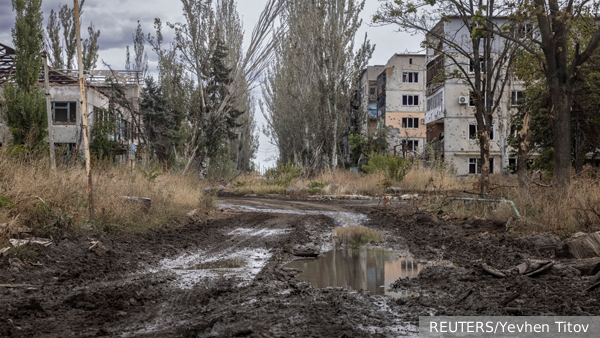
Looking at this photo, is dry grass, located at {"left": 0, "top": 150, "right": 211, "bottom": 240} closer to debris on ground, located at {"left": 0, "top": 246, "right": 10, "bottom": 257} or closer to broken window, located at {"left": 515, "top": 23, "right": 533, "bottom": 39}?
debris on ground, located at {"left": 0, "top": 246, "right": 10, "bottom": 257}

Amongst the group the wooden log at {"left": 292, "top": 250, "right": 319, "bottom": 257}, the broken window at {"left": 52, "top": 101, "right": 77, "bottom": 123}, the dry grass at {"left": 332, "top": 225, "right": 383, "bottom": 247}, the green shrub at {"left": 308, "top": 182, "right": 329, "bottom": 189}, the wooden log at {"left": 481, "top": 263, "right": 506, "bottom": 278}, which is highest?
the broken window at {"left": 52, "top": 101, "right": 77, "bottom": 123}

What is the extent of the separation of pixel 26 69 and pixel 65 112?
9823 millimetres

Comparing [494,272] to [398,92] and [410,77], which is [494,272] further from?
[410,77]

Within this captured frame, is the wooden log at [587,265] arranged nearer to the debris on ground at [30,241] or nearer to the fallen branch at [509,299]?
the fallen branch at [509,299]

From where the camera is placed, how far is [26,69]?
83.5ft

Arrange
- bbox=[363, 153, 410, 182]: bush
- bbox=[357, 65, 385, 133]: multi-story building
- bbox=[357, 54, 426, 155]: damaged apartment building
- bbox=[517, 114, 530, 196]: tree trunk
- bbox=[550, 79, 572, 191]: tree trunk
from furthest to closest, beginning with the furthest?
bbox=[357, 65, 385, 133]: multi-story building, bbox=[357, 54, 426, 155]: damaged apartment building, bbox=[363, 153, 410, 182]: bush, bbox=[517, 114, 530, 196]: tree trunk, bbox=[550, 79, 572, 191]: tree trunk

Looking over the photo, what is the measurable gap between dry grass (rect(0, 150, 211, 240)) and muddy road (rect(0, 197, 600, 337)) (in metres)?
0.54

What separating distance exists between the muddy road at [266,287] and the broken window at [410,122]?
46608mm

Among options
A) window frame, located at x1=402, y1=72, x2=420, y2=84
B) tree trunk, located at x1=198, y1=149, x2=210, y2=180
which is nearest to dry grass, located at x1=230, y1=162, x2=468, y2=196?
tree trunk, located at x1=198, y1=149, x2=210, y2=180

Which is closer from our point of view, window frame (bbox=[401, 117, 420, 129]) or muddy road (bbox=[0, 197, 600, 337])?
muddy road (bbox=[0, 197, 600, 337])

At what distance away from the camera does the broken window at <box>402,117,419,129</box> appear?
56344mm

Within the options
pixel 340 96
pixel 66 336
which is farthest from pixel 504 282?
pixel 340 96

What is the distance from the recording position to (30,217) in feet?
27.2

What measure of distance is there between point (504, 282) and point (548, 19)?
869cm
